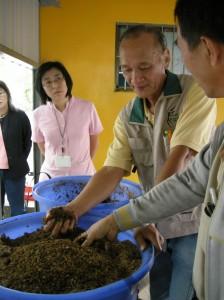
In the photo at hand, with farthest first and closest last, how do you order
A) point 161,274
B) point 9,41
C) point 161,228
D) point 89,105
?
point 89,105
point 9,41
point 161,274
point 161,228

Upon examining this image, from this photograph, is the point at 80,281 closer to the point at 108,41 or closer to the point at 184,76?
the point at 184,76

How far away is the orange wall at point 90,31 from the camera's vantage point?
3.08 m

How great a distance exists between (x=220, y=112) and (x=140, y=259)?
8.74ft

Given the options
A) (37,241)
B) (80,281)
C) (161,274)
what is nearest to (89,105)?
(161,274)

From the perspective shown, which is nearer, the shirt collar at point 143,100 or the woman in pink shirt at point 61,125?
the shirt collar at point 143,100

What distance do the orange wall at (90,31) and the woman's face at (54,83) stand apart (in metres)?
1.02

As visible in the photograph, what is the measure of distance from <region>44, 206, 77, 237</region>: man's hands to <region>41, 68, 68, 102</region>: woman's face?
4.32ft

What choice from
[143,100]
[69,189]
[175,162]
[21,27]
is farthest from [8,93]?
[175,162]

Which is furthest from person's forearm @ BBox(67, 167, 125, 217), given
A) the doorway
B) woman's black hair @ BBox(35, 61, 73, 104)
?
the doorway

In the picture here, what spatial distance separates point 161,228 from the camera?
1.12 metres

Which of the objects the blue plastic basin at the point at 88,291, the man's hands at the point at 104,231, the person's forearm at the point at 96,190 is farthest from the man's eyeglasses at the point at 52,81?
the man's hands at the point at 104,231

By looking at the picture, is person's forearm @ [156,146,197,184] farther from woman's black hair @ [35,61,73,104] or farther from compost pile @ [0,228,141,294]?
woman's black hair @ [35,61,73,104]

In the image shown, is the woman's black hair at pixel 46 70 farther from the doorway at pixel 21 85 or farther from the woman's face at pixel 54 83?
the doorway at pixel 21 85

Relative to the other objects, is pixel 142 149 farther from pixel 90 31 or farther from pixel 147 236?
pixel 90 31
